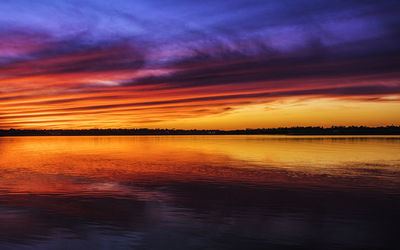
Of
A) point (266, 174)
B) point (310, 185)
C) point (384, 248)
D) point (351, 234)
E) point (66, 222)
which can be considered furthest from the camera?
point (266, 174)

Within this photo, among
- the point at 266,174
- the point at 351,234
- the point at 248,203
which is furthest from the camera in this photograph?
the point at 266,174

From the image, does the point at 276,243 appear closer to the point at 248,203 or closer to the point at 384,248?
the point at 384,248

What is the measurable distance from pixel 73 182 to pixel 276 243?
63.4 feet

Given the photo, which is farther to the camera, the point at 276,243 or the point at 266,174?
the point at 266,174

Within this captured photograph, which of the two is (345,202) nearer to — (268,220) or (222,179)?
(268,220)

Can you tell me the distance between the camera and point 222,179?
2869 cm

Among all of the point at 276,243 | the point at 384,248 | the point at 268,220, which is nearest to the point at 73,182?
the point at 268,220

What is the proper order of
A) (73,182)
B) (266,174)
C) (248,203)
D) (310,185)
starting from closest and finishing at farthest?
1. (248,203)
2. (310,185)
3. (73,182)
4. (266,174)

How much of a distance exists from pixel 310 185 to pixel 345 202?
591cm

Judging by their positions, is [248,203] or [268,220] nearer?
[268,220]

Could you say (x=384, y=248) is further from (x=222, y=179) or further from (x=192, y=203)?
(x=222, y=179)

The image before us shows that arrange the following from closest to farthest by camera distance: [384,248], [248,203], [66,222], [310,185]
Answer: [384,248]
[66,222]
[248,203]
[310,185]

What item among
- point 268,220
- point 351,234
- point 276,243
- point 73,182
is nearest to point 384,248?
point 351,234

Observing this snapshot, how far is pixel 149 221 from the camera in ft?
49.8
